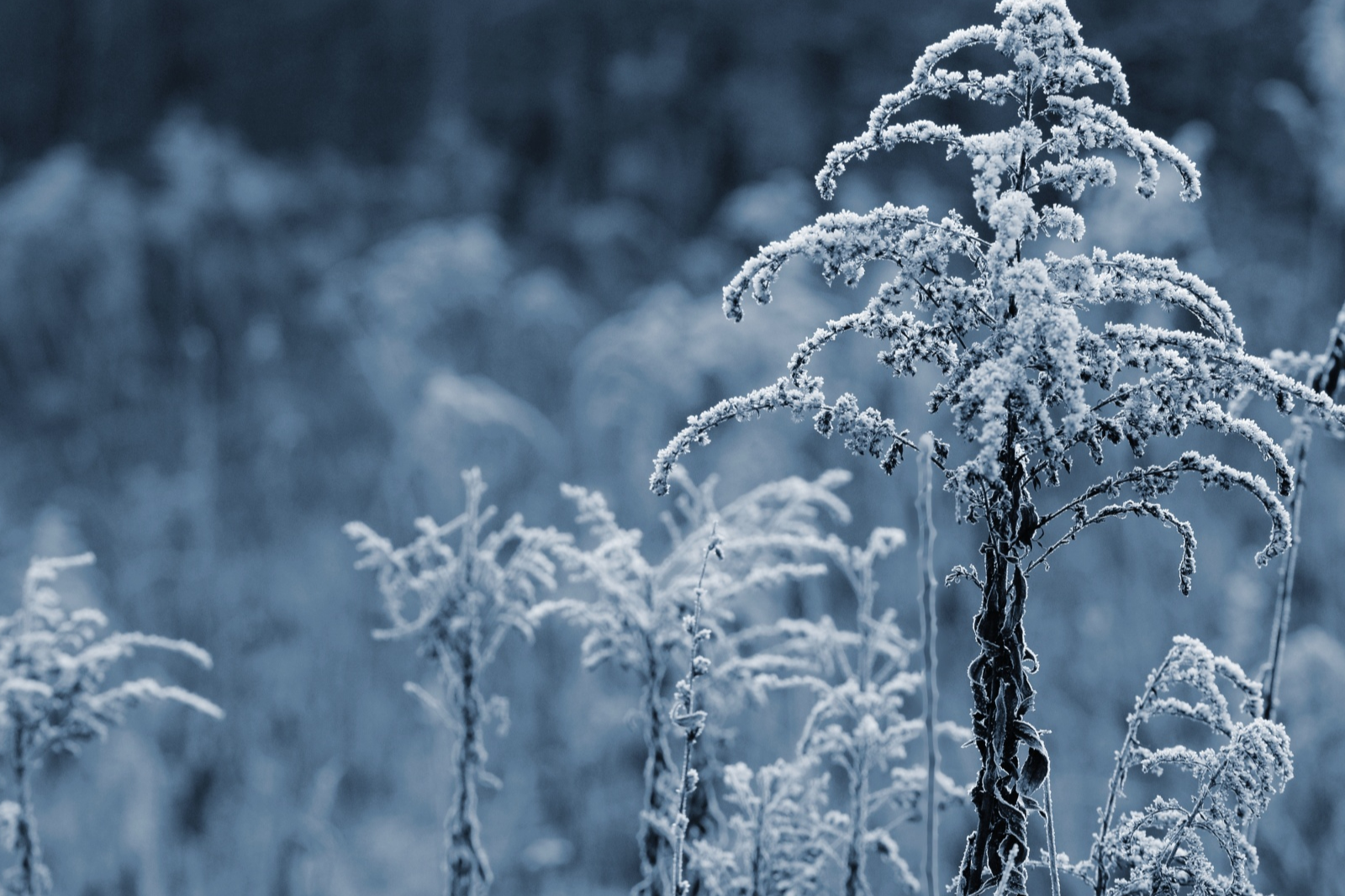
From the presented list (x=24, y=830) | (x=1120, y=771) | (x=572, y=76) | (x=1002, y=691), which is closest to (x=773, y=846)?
(x=1120, y=771)

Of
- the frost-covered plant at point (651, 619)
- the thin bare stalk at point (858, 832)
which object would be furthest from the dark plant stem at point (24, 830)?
the thin bare stalk at point (858, 832)

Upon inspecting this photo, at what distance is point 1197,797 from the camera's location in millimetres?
2117

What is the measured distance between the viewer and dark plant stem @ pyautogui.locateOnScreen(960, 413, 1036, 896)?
1.81 m

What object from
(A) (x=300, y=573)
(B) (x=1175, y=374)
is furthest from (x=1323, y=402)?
(A) (x=300, y=573)

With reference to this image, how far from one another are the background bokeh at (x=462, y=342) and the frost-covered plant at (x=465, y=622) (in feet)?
4.85

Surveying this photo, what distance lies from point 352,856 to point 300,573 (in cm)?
325

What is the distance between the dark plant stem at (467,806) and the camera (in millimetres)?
3039

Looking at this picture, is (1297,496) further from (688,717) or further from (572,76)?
(572,76)

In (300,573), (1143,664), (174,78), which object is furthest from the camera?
(174,78)

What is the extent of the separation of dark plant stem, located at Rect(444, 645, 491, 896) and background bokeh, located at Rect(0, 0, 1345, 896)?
4.69 feet

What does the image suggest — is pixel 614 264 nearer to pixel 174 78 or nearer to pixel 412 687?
pixel 174 78

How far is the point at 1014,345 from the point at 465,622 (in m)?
2.10

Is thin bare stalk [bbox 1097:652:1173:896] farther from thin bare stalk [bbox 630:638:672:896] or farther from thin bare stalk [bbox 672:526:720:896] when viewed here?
thin bare stalk [bbox 630:638:672:896]

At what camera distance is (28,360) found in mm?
11867
